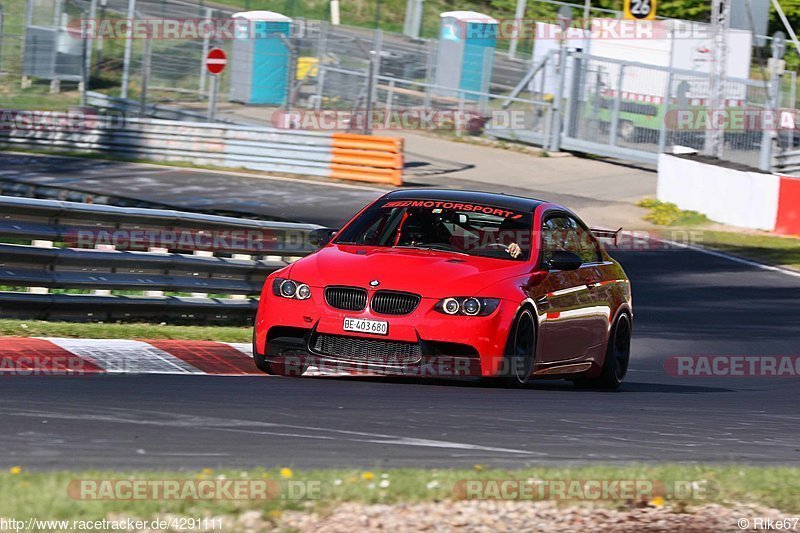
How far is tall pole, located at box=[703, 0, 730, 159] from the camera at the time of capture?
1105 inches

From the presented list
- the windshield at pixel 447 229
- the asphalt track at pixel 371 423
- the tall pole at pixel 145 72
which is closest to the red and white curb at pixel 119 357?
the asphalt track at pixel 371 423

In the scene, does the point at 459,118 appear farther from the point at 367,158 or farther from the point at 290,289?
the point at 290,289

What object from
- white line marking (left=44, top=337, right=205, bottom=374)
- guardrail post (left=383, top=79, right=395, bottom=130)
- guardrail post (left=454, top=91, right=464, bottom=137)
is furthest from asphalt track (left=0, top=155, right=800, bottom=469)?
guardrail post (left=383, top=79, right=395, bottom=130)

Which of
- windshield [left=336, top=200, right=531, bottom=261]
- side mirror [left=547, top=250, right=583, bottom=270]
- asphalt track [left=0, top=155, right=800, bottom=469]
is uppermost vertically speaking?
windshield [left=336, top=200, right=531, bottom=261]

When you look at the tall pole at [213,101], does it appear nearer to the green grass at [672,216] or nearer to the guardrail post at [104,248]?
the green grass at [672,216]

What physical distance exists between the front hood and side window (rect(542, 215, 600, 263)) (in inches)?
22.8

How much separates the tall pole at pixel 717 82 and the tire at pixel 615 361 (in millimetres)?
17778

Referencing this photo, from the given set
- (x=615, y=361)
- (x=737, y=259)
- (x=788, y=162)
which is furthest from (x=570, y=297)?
(x=788, y=162)

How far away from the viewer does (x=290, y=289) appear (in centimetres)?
921

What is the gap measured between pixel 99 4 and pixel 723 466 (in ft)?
104

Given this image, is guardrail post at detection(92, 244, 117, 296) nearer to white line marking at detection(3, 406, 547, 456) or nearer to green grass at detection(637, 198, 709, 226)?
white line marking at detection(3, 406, 547, 456)

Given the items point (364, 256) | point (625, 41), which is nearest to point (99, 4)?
point (625, 41)

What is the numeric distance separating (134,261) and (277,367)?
9.06 feet

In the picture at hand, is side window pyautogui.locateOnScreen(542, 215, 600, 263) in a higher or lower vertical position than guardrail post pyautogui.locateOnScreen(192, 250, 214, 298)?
higher
